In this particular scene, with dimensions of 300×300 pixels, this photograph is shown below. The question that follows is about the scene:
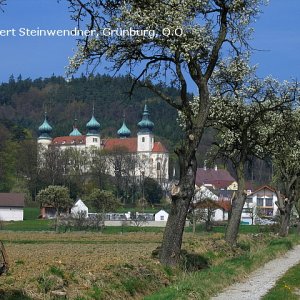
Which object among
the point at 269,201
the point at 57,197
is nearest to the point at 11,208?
the point at 57,197

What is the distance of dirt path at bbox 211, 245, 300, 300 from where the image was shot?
632 inches

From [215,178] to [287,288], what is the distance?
6682 inches

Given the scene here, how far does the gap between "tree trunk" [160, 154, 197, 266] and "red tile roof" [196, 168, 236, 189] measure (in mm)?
159383

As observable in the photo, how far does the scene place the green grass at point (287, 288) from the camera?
51.6 ft

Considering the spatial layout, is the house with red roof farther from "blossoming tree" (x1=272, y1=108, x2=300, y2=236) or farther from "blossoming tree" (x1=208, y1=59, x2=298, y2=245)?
"blossoming tree" (x1=208, y1=59, x2=298, y2=245)

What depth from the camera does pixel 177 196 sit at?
19.8 meters

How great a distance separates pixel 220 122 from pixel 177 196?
1320 cm

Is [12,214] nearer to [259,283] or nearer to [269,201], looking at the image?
[269,201]

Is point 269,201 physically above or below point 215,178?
below

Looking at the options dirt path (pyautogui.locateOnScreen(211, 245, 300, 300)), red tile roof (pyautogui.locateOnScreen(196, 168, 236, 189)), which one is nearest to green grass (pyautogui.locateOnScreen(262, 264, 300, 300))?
dirt path (pyautogui.locateOnScreen(211, 245, 300, 300))

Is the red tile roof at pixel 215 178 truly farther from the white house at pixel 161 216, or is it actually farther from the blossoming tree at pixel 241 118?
the blossoming tree at pixel 241 118

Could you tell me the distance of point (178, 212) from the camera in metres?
19.8

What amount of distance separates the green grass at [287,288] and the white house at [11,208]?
282ft

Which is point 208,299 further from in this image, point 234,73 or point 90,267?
point 234,73
